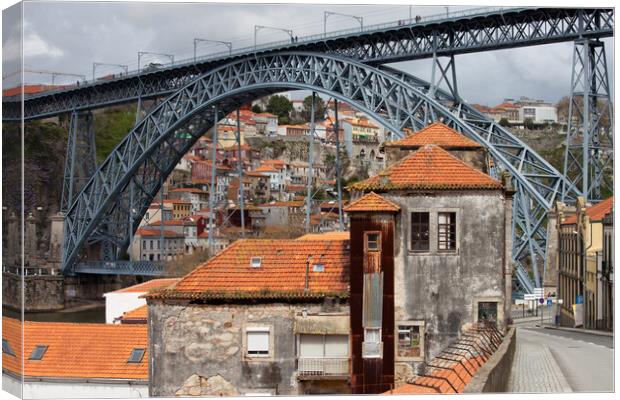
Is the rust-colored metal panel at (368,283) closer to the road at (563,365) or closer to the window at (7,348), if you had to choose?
the road at (563,365)

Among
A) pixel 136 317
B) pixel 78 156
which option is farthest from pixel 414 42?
pixel 78 156

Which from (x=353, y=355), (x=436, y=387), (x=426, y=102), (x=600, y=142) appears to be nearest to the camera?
(x=436, y=387)

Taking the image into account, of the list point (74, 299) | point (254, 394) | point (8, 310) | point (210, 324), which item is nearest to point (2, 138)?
point (8, 310)

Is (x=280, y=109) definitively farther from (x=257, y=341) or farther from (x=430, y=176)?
(x=257, y=341)

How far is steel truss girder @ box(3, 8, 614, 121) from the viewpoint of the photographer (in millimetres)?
33969

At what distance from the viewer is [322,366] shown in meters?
18.9

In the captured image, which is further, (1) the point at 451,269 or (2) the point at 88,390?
(2) the point at 88,390

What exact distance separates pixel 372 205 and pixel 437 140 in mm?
3749

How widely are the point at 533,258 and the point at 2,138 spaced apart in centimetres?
2254

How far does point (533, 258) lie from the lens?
39.3 m

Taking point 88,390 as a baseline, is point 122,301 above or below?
above

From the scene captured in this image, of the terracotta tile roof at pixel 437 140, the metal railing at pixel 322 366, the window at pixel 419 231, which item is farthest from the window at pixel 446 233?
the terracotta tile roof at pixel 437 140

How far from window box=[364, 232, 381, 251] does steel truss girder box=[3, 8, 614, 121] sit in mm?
6622

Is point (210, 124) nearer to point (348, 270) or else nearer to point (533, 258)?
point (533, 258)
